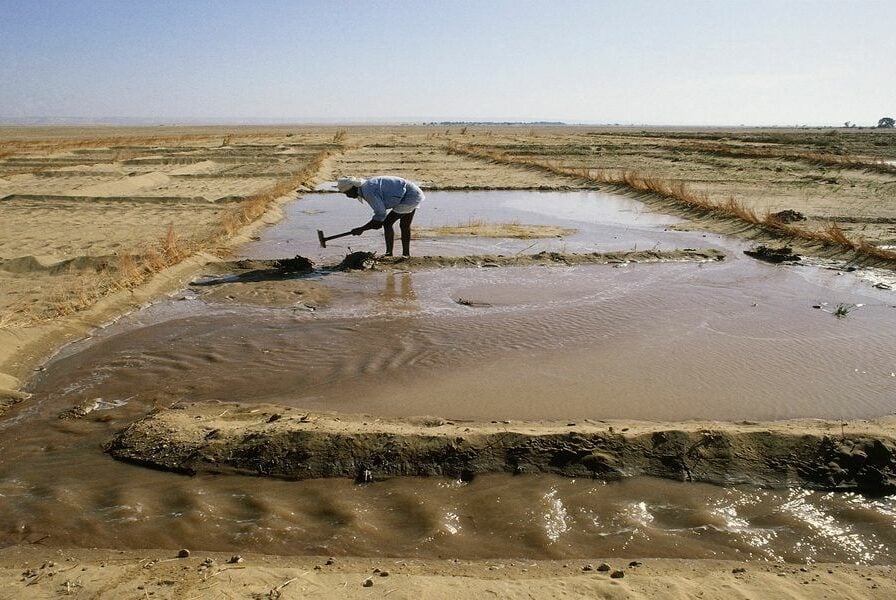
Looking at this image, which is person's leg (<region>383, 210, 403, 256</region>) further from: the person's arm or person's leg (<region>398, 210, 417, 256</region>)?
the person's arm

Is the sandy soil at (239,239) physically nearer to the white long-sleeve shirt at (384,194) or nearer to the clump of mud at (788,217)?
the clump of mud at (788,217)

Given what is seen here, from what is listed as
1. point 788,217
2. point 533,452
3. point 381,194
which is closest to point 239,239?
point 381,194

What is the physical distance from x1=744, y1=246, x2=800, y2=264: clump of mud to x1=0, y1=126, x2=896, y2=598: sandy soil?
654 millimetres

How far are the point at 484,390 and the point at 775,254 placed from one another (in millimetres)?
6543

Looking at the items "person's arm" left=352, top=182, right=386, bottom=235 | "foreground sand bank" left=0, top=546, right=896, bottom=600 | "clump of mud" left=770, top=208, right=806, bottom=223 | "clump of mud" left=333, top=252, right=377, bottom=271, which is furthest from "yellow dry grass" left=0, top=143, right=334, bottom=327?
"clump of mud" left=770, top=208, right=806, bottom=223

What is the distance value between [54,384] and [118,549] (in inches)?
95.3

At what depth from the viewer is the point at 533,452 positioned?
355cm

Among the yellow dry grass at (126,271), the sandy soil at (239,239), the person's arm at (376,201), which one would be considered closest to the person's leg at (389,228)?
the person's arm at (376,201)

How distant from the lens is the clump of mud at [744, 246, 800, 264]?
29.7 ft

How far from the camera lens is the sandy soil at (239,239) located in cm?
255

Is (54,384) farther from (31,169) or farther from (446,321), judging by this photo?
(31,169)

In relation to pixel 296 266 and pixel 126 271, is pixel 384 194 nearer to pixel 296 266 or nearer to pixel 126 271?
pixel 296 266

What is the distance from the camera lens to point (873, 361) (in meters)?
5.31

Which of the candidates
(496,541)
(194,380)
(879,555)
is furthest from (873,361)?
(194,380)
